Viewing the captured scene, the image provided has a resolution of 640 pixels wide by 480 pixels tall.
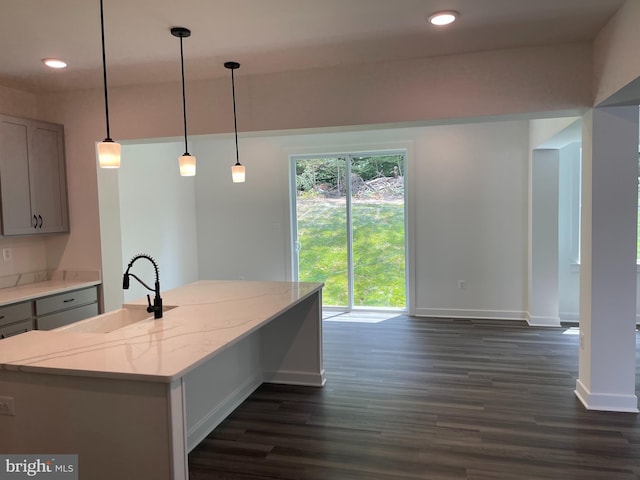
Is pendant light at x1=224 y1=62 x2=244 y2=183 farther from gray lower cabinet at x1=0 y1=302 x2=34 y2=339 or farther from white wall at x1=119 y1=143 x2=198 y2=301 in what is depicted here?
white wall at x1=119 y1=143 x2=198 y2=301

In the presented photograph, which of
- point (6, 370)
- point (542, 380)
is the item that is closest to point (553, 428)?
point (542, 380)

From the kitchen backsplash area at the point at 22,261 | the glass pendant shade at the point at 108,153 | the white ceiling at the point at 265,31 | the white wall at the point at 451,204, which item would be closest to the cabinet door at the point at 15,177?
the kitchen backsplash area at the point at 22,261

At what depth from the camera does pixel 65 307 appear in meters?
3.84

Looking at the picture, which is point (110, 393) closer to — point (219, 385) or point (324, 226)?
point (219, 385)

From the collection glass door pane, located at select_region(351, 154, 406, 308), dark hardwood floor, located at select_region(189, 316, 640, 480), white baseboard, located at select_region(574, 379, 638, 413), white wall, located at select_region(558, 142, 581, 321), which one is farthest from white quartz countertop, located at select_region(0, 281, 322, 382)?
white wall, located at select_region(558, 142, 581, 321)

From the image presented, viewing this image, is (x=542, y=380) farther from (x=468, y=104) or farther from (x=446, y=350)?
(x=468, y=104)

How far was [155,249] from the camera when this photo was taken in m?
5.82

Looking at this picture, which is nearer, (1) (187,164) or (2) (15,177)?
(1) (187,164)

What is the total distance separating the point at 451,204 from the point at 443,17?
3.47 m

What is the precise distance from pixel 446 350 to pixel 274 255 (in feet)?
9.47

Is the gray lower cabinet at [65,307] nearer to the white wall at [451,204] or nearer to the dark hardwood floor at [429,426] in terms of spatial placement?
the dark hardwood floor at [429,426]

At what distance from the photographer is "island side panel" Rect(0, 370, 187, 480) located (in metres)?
1.73

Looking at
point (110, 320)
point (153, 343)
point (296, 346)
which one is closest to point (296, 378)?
point (296, 346)

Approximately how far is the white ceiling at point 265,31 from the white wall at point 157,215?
6.26 ft
